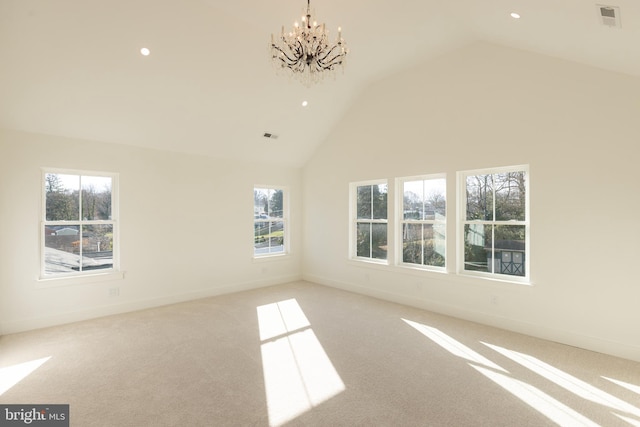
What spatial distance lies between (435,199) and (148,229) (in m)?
4.47

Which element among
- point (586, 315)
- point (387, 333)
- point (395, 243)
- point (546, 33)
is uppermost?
point (546, 33)

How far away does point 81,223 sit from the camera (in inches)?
171

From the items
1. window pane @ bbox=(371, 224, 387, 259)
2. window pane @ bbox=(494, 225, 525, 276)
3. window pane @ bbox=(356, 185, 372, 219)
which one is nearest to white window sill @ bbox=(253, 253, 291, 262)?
window pane @ bbox=(356, 185, 372, 219)

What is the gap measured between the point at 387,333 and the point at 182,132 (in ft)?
13.6

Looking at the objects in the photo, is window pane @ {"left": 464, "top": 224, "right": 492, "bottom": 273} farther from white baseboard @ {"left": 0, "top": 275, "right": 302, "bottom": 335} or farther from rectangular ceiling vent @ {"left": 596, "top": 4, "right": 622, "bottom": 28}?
white baseboard @ {"left": 0, "top": 275, "right": 302, "bottom": 335}

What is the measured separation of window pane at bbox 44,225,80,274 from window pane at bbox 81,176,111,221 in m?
0.26

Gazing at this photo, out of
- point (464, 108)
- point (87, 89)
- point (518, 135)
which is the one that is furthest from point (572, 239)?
point (87, 89)

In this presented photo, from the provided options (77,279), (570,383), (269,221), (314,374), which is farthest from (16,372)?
(570,383)

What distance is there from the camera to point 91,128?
13.8ft

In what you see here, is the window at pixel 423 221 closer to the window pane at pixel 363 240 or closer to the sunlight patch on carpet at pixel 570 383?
the window pane at pixel 363 240

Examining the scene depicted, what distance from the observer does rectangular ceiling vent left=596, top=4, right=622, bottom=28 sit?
2195 millimetres

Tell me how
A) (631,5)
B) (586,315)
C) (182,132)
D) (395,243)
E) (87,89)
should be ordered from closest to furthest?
(631,5) < (586,315) < (87,89) < (182,132) < (395,243)

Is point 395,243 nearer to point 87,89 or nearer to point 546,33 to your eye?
point 546,33

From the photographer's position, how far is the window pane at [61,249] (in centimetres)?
412
